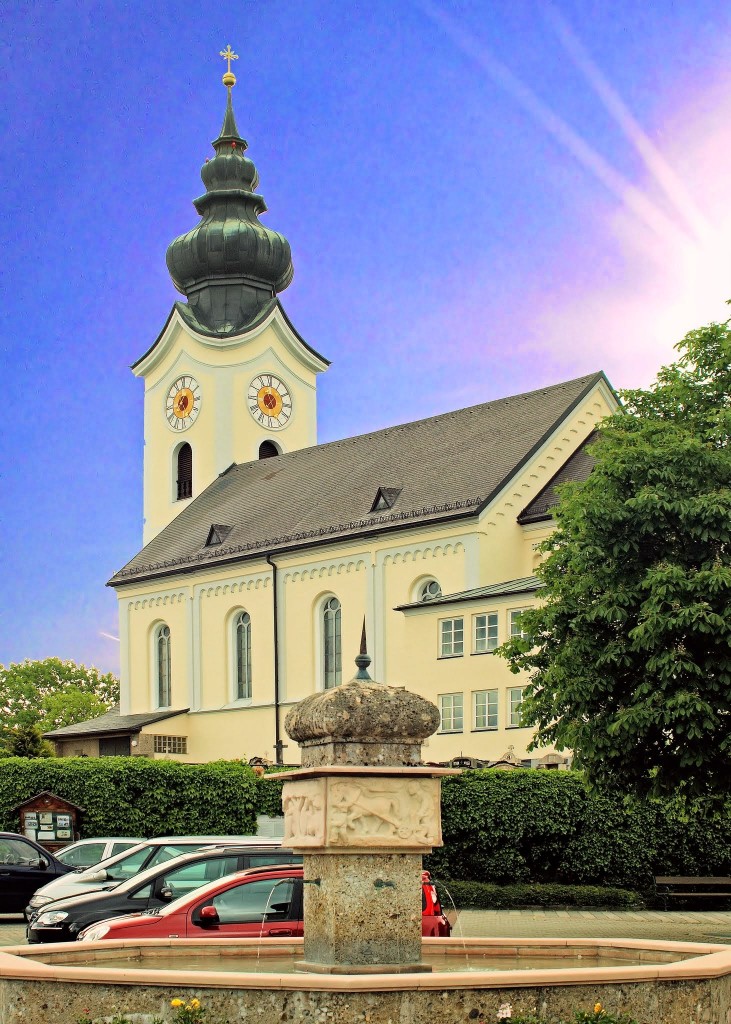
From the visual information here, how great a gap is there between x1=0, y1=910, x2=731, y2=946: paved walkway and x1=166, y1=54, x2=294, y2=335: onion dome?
40757mm

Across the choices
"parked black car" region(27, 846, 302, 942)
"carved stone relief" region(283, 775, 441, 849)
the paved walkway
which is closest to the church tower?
the paved walkway

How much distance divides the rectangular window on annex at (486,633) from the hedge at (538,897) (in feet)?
41.9

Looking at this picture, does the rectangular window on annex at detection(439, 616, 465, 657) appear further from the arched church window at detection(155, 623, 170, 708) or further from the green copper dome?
the green copper dome

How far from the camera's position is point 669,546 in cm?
2434

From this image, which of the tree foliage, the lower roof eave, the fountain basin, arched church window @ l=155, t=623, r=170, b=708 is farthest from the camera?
arched church window @ l=155, t=623, r=170, b=708

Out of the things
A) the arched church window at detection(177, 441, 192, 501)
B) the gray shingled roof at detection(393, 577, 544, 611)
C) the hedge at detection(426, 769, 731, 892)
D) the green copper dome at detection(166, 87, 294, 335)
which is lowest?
the hedge at detection(426, 769, 731, 892)

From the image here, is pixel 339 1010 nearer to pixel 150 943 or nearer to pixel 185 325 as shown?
pixel 150 943

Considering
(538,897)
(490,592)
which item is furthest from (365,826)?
(490,592)

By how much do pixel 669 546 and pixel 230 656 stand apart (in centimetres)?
3295

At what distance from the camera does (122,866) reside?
2159 centimetres

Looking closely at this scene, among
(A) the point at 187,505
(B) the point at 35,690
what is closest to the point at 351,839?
(A) the point at 187,505

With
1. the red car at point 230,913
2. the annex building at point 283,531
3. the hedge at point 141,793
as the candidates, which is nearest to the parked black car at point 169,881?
the red car at point 230,913

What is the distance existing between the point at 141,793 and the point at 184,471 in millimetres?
31953

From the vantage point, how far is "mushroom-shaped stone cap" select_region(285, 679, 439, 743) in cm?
1000
